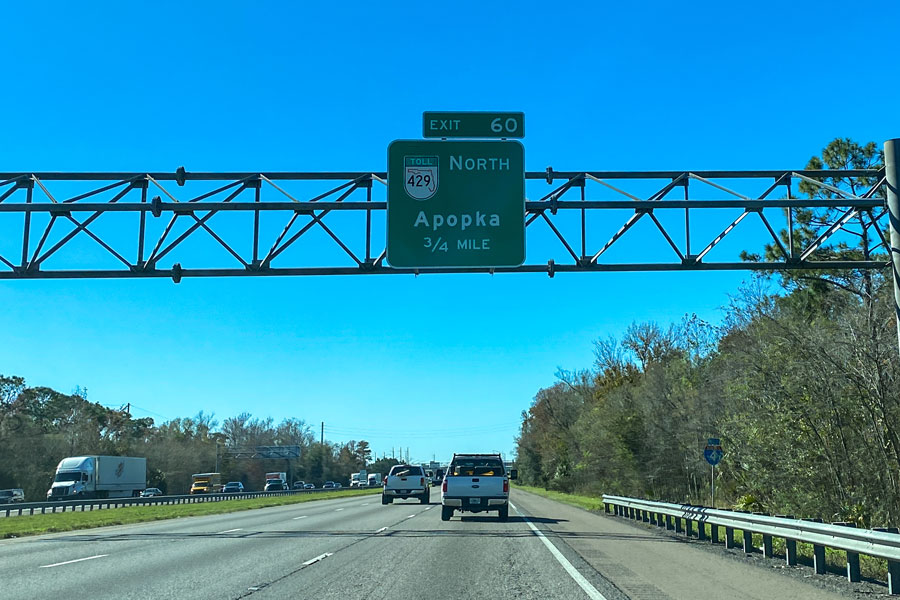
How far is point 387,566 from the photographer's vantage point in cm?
1450

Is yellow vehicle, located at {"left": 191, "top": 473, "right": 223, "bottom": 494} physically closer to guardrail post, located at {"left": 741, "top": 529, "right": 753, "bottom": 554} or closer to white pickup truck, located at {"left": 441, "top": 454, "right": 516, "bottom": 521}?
white pickup truck, located at {"left": 441, "top": 454, "right": 516, "bottom": 521}

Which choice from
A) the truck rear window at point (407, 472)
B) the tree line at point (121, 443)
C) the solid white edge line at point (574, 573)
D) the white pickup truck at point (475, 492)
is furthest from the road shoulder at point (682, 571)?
the tree line at point (121, 443)

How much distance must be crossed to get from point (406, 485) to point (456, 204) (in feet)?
105

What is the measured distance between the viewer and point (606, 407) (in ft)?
176

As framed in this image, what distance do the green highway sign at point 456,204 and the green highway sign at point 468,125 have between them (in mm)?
198

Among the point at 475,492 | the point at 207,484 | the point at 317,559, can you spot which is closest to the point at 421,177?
the point at 317,559

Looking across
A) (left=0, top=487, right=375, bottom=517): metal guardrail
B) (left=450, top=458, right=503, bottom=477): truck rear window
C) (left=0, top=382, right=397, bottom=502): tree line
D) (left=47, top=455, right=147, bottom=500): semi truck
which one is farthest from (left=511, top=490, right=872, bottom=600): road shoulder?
(left=0, top=382, right=397, bottom=502): tree line

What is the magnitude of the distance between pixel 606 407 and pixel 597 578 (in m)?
41.8

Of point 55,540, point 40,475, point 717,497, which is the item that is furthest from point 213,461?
point 55,540

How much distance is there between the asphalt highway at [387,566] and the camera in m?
11.4

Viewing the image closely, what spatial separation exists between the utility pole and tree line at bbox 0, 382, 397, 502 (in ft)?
253

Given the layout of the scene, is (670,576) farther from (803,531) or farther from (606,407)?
(606,407)

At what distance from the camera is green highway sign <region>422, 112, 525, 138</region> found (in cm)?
1714

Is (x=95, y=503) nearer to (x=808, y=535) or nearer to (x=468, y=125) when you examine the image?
(x=468, y=125)
